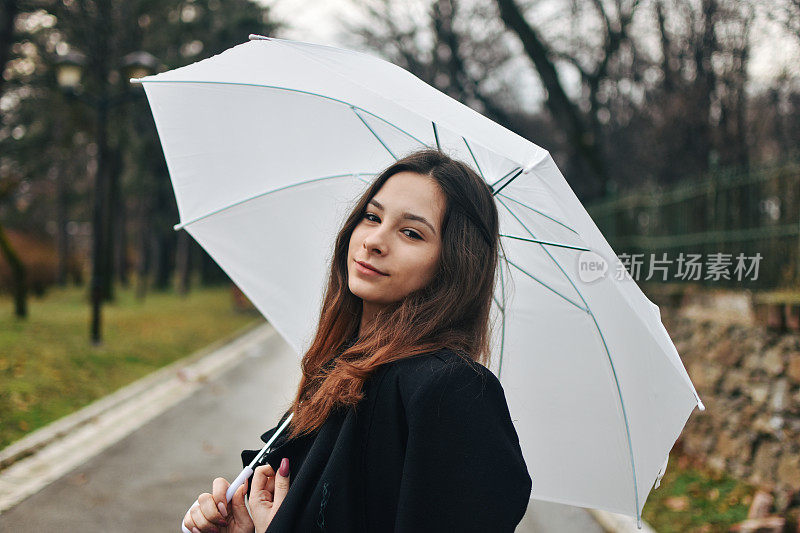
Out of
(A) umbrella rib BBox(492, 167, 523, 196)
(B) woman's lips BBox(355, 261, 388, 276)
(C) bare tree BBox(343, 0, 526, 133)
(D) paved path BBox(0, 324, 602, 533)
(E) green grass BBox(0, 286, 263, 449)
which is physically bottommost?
(D) paved path BBox(0, 324, 602, 533)

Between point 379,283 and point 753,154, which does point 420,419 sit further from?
point 753,154

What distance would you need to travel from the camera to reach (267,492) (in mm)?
1883

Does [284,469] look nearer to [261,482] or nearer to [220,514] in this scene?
[261,482]

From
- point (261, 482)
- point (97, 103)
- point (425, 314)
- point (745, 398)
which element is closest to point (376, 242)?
point (425, 314)

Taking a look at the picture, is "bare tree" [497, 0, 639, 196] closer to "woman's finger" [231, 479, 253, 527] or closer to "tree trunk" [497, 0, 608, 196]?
"tree trunk" [497, 0, 608, 196]

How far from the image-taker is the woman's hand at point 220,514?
1.84 m

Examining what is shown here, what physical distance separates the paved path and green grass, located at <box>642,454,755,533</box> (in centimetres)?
56

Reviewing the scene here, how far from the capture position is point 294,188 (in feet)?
9.77

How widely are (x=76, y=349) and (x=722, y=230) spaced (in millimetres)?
9415

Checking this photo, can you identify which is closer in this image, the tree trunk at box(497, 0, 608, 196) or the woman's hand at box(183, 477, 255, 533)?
the woman's hand at box(183, 477, 255, 533)

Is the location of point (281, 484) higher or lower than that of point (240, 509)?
higher

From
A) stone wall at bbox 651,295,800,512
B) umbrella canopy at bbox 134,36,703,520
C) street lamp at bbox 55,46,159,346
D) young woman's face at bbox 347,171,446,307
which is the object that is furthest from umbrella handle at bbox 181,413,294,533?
street lamp at bbox 55,46,159,346

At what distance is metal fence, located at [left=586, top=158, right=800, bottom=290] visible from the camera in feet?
19.7

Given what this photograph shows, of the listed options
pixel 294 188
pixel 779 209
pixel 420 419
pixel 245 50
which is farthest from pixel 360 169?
pixel 779 209
